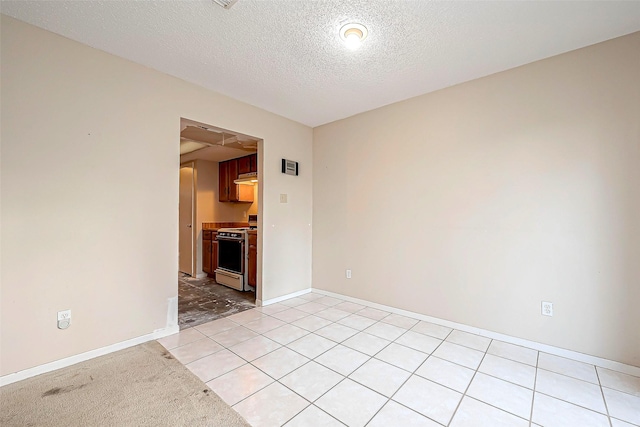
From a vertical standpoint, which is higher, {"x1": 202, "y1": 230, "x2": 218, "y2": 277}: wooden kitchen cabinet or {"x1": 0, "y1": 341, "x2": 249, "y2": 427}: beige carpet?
{"x1": 202, "y1": 230, "x2": 218, "y2": 277}: wooden kitchen cabinet

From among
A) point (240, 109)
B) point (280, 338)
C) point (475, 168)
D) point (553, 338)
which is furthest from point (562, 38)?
point (280, 338)

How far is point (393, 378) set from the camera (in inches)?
78.7

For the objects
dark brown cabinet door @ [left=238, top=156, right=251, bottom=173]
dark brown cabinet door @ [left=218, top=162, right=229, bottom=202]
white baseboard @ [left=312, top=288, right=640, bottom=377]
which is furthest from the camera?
dark brown cabinet door @ [left=218, top=162, right=229, bottom=202]

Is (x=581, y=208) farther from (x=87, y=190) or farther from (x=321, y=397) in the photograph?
(x=87, y=190)

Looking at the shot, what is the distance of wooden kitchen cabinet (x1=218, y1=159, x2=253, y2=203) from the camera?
5.49 meters

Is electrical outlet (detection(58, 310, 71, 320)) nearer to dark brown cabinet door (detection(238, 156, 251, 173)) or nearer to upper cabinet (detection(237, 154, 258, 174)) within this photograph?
upper cabinet (detection(237, 154, 258, 174))

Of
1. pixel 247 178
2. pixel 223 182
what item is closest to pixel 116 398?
pixel 247 178

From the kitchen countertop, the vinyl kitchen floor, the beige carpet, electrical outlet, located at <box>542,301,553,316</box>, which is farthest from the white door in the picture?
electrical outlet, located at <box>542,301,553,316</box>

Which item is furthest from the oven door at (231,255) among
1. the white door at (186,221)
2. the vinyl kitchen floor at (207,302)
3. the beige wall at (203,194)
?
the white door at (186,221)

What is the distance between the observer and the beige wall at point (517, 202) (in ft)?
7.02

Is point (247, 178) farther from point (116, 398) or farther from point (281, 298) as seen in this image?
point (116, 398)

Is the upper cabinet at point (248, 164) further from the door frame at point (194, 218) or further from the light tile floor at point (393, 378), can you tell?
the light tile floor at point (393, 378)

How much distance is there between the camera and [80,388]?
6.12 feet

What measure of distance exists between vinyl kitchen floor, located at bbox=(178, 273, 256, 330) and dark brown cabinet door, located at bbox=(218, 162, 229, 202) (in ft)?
5.77
